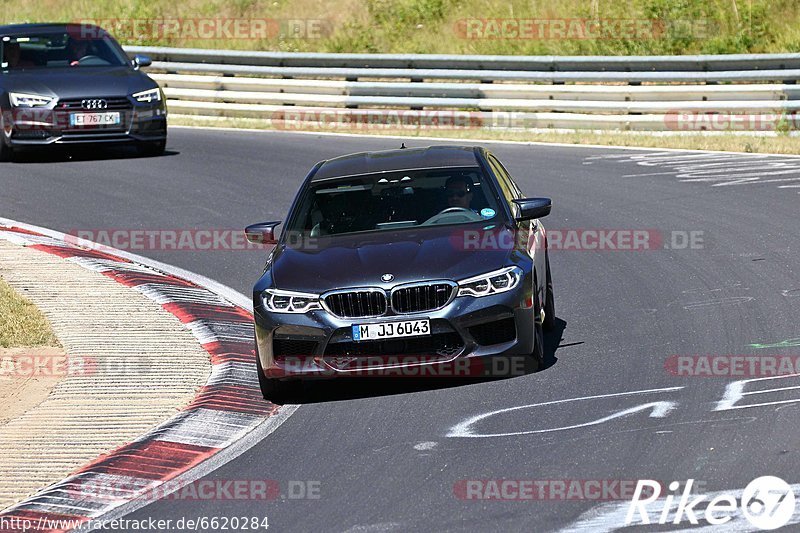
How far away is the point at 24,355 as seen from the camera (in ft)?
32.8

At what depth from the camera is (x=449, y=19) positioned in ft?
97.6

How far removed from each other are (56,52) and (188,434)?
44.3ft

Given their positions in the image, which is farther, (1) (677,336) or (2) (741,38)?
(2) (741,38)

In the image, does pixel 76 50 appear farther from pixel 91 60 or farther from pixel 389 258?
pixel 389 258

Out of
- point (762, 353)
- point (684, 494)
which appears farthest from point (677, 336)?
point (684, 494)

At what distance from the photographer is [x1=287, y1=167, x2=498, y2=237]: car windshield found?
9648 mm

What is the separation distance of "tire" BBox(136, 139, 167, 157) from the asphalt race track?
2.59 m

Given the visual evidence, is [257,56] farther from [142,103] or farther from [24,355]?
[24,355]

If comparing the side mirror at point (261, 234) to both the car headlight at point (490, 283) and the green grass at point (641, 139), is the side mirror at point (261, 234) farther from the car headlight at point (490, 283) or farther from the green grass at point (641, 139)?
the green grass at point (641, 139)

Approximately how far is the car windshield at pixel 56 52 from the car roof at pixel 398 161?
10697 mm

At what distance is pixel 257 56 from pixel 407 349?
1757 centimetres

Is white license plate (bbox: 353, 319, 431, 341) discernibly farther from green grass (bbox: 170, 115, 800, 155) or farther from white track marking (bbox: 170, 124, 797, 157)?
green grass (bbox: 170, 115, 800, 155)

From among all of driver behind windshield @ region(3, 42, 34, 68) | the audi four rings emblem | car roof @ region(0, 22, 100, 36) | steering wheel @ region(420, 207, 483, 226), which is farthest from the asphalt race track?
car roof @ region(0, 22, 100, 36)

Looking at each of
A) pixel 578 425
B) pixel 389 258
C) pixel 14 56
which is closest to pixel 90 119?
pixel 14 56
